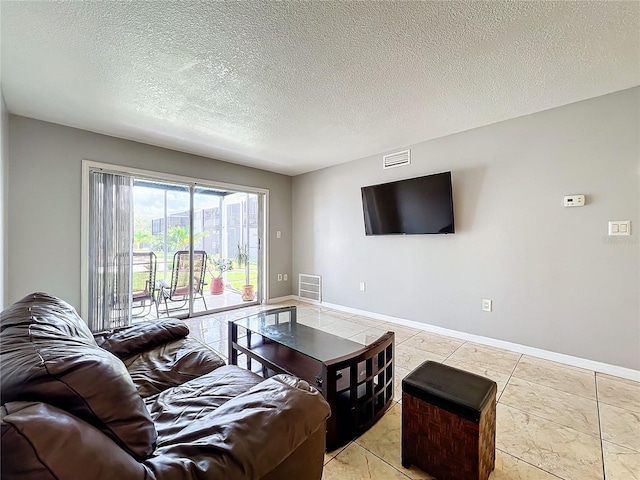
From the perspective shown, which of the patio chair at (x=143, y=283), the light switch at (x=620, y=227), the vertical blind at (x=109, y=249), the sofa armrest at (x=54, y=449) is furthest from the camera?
the patio chair at (x=143, y=283)

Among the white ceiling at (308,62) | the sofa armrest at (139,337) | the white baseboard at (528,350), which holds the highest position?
the white ceiling at (308,62)

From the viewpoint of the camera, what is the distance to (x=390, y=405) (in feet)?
6.38

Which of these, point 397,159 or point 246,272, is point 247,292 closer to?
point 246,272

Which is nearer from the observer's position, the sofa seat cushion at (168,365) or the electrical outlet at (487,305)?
the sofa seat cushion at (168,365)

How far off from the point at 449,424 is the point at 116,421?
1.29 m

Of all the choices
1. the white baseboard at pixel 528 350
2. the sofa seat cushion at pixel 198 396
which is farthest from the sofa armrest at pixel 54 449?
the white baseboard at pixel 528 350

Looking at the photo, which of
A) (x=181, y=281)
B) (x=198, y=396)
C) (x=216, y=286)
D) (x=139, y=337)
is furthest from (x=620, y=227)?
(x=216, y=286)

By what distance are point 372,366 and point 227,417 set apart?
3.36ft

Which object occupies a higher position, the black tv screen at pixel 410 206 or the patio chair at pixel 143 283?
the black tv screen at pixel 410 206

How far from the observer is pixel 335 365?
1547mm

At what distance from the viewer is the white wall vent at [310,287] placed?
16.0 feet

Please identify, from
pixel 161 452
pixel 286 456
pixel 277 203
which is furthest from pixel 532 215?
pixel 277 203

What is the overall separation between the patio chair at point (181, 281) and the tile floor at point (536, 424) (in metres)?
1.56

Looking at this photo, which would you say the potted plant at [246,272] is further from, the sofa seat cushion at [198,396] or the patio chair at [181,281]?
the sofa seat cushion at [198,396]
